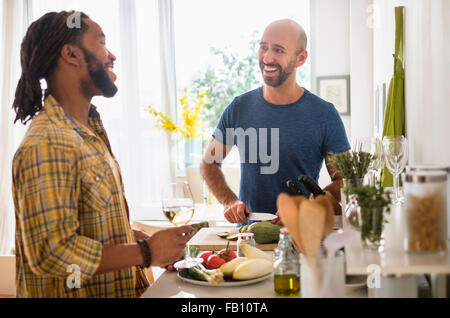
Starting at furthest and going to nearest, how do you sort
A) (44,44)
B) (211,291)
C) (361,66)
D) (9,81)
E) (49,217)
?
(9,81), (361,66), (44,44), (211,291), (49,217)

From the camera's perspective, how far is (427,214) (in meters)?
0.93

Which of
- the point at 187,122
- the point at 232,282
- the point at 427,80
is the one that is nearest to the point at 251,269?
the point at 232,282

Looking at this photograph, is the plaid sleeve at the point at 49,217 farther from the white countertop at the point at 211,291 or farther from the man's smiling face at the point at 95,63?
the man's smiling face at the point at 95,63

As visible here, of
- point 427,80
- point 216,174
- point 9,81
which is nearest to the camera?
point 427,80

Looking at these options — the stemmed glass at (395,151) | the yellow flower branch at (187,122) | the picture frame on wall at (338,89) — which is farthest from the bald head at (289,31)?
Result: the picture frame on wall at (338,89)

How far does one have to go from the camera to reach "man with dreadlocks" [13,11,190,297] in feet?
3.51

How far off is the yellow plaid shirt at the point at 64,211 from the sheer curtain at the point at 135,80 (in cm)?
380

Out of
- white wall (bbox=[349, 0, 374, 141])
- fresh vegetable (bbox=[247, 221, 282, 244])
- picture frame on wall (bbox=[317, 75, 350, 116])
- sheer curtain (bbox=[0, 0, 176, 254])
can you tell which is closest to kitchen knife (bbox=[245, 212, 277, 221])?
fresh vegetable (bbox=[247, 221, 282, 244])

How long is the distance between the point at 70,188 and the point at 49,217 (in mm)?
90

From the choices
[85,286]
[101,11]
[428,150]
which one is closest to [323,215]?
[85,286]

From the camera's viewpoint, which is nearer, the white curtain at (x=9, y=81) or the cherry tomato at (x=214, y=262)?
the cherry tomato at (x=214, y=262)

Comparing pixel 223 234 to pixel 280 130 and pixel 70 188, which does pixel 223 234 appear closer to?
pixel 280 130

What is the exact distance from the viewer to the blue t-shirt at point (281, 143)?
2166 millimetres
